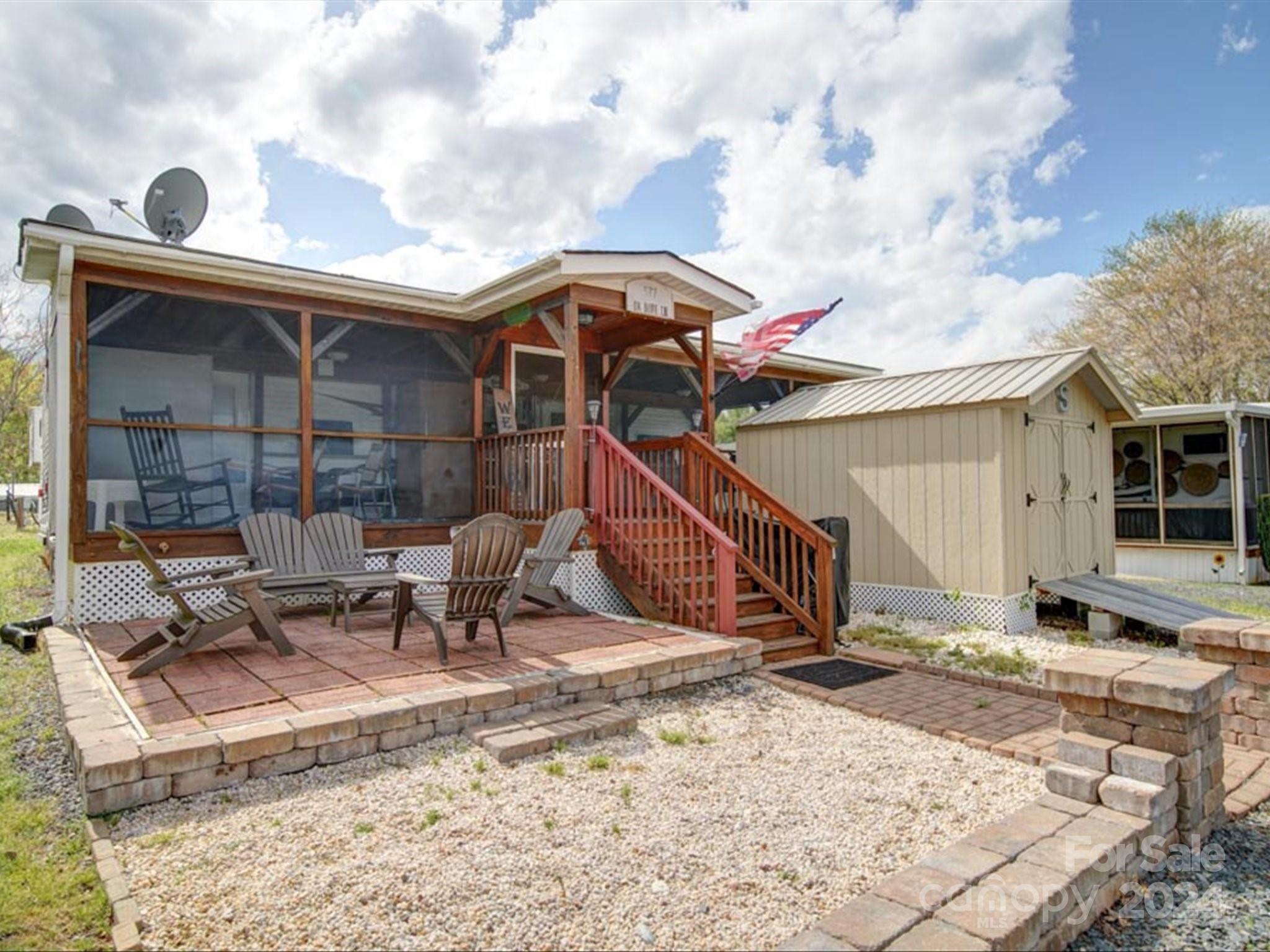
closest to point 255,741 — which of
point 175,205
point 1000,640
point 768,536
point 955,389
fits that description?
point 768,536

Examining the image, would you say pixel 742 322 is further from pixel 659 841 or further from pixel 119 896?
pixel 119 896

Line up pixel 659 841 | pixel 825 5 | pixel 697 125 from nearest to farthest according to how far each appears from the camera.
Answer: pixel 659 841
pixel 825 5
pixel 697 125

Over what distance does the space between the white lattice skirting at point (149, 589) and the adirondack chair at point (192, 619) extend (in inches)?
66.9

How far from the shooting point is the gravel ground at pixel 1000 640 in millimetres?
5680

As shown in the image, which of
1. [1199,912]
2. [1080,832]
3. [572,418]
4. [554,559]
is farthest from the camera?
[572,418]

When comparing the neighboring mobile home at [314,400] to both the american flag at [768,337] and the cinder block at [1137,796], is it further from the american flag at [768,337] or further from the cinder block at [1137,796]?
the cinder block at [1137,796]

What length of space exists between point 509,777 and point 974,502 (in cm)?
534

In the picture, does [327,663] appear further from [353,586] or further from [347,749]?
[347,749]

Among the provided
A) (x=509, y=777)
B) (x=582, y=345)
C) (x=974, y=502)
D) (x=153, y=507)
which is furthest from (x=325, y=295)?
(x=974, y=502)

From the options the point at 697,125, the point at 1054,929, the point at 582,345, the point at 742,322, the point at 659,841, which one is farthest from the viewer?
the point at 742,322

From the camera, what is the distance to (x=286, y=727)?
2.94 meters

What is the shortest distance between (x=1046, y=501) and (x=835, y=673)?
3622 mm

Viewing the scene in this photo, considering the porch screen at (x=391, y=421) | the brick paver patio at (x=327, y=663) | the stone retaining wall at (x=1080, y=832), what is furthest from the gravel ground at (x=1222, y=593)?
the porch screen at (x=391, y=421)

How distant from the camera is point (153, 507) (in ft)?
19.3
